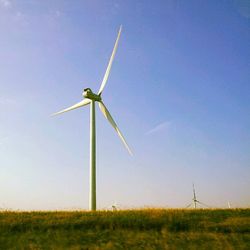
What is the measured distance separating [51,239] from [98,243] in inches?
110

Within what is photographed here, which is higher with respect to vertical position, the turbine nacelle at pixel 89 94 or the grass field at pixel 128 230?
the turbine nacelle at pixel 89 94

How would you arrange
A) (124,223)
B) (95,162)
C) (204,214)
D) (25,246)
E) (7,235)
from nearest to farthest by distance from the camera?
(25,246)
(7,235)
(124,223)
(204,214)
(95,162)

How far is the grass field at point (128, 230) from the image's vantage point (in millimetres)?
20234

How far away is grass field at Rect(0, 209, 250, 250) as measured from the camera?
2023cm

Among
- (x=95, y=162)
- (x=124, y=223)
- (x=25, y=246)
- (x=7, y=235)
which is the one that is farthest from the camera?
(x=95, y=162)

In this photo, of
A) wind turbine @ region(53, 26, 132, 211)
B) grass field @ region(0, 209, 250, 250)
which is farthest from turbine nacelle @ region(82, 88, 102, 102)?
grass field @ region(0, 209, 250, 250)

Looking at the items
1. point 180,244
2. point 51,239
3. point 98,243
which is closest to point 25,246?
point 51,239

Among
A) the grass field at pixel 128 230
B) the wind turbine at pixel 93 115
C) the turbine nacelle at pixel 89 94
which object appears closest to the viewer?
the grass field at pixel 128 230

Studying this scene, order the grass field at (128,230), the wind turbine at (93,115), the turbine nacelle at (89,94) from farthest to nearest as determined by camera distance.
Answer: the turbine nacelle at (89,94), the wind turbine at (93,115), the grass field at (128,230)

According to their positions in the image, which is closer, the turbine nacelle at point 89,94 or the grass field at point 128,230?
the grass field at point 128,230

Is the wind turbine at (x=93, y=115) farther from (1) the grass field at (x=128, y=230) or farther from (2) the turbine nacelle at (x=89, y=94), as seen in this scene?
(1) the grass field at (x=128, y=230)

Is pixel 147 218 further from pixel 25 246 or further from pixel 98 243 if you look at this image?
pixel 25 246

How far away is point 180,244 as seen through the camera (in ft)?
→ 66.4

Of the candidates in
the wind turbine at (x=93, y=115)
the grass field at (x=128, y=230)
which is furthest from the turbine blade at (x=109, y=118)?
the grass field at (x=128, y=230)
